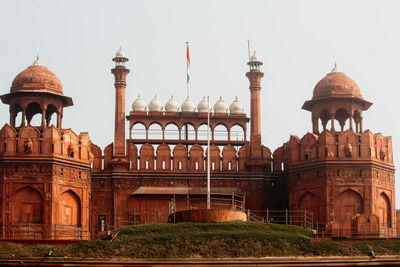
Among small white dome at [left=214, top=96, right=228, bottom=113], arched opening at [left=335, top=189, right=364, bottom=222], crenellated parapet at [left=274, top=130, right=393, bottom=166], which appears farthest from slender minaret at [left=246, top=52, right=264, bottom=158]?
arched opening at [left=335, top=189, right=364, bottom=222]

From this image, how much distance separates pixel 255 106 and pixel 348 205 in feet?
31.6

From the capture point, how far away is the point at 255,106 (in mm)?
57812

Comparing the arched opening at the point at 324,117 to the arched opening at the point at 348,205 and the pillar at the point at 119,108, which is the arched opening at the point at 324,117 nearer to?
the arched opening at the point at 348,205

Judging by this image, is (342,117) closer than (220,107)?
Yes

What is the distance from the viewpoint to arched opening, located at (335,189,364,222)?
169 ft

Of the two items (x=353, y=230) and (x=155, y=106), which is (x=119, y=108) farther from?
(x=353, y=230)

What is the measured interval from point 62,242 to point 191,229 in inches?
242

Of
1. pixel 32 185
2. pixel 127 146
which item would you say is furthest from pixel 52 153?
pixel 127 146

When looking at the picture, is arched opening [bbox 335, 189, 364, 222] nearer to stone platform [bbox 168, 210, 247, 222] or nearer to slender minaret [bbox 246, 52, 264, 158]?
slender minaret [bbox 246, 52, 264, 158]

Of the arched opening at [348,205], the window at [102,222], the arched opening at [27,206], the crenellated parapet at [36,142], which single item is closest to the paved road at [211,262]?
the arched opening at [27,206]

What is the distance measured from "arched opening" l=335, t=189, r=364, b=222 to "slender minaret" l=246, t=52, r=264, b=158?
7234mm

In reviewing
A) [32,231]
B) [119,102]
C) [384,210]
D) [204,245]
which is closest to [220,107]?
[119,102]

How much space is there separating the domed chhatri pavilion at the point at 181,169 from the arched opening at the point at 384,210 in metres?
0.06

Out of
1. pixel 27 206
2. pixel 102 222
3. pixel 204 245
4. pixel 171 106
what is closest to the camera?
pixel 204 245
